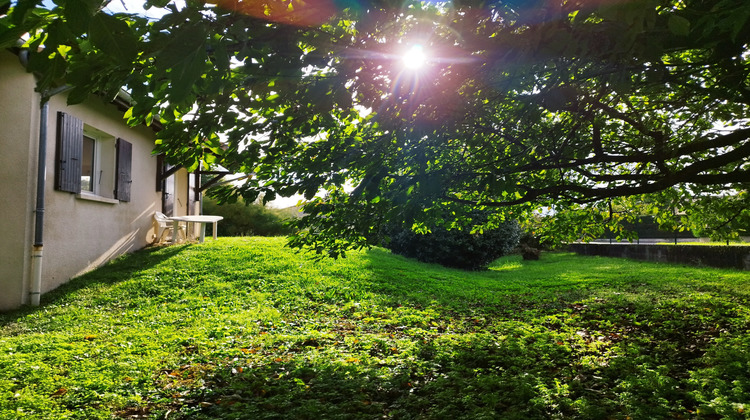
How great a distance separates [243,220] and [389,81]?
16637mm

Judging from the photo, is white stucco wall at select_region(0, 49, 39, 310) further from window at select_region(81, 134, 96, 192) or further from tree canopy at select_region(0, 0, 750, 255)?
tree canopy at select_region(0, 0, 750, 255)

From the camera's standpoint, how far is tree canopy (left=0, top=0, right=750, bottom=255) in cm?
169

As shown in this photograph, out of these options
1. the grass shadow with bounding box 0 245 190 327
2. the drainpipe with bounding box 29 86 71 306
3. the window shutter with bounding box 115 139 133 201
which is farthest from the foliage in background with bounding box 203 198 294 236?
the drainpipe with bounding box 29 86 71 306

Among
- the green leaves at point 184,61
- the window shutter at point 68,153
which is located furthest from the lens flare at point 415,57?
the window shutter at point 68,153

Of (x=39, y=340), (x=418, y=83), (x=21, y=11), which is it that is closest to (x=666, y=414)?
(x=418, y=83)

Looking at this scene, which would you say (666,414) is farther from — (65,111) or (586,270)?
(586,270)

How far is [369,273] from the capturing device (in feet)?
32.7

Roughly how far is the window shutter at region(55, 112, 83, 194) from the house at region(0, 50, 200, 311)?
0.6 inches

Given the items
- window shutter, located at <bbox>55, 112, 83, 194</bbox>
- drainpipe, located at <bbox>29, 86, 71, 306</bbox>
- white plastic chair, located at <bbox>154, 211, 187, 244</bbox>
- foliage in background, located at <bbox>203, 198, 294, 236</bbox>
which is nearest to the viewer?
drainpipe, located at <bbox>29, 86, 71, 306</bbox>

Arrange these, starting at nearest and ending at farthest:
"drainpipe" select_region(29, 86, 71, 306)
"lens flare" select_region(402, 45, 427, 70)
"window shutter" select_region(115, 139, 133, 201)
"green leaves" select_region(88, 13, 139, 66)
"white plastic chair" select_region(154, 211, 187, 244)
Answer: "green leaves" select_region(88, 13, 139, 66) → "lens flare" select_region(402, 45, 427, 70) → "drainpipe" select_region(29, 86, 71, 306) → "window shutter" select_region(115, 139, 133, 201) → "white plastic chair" select_region(154, 211, 187, 244)

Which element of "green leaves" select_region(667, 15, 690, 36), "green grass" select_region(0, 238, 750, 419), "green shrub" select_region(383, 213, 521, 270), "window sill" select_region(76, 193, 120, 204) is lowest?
"green grass" select_region(0, 238, 750, 419)

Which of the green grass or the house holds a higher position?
the house

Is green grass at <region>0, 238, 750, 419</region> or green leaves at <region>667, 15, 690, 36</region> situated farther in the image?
green grass at <region>0, 238, 750, 419</region>

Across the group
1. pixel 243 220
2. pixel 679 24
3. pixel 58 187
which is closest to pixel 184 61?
pixel 679 24
